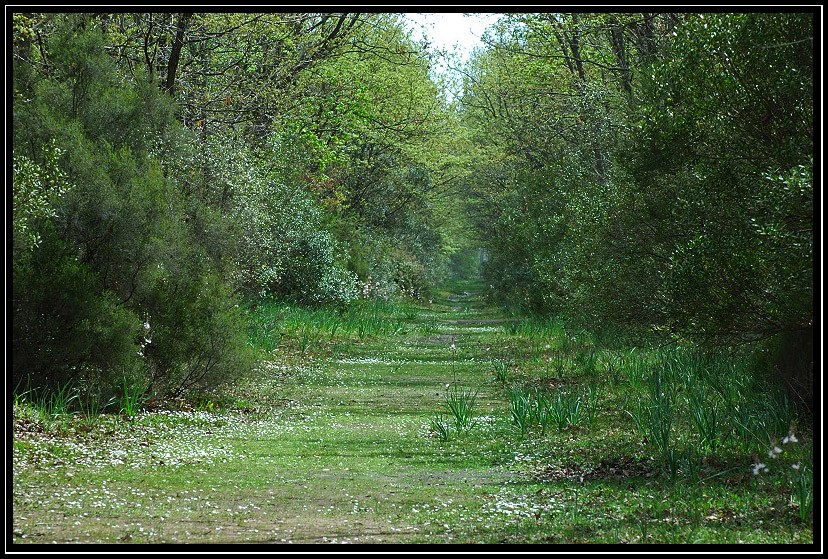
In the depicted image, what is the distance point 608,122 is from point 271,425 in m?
11.1

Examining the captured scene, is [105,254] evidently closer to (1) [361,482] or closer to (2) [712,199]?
(1) [361,482]

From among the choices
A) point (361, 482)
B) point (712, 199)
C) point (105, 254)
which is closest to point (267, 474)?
point (361, 482)

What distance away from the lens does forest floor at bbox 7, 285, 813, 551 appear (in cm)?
571

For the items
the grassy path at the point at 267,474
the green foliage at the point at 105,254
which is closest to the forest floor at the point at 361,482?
the grassy path at the point at 267,474

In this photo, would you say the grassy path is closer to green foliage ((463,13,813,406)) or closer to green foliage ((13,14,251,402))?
green foliage ((13,14,251,402))

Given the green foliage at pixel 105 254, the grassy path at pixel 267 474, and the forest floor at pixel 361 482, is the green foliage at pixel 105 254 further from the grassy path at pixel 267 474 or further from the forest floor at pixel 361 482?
the grassy path at pixel 267 474

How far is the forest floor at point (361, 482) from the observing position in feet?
18.7

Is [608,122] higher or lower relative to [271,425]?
higher

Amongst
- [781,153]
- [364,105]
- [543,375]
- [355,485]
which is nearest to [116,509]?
[355,485]

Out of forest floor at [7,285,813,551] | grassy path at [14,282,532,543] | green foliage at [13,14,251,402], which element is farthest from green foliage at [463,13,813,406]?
green foliage at [13,14,251,402]

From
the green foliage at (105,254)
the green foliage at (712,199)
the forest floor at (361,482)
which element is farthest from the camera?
the green foliage at (105,254)

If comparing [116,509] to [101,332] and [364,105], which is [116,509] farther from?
[364,105]

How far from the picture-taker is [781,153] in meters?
7.73

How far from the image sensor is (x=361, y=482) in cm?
748
